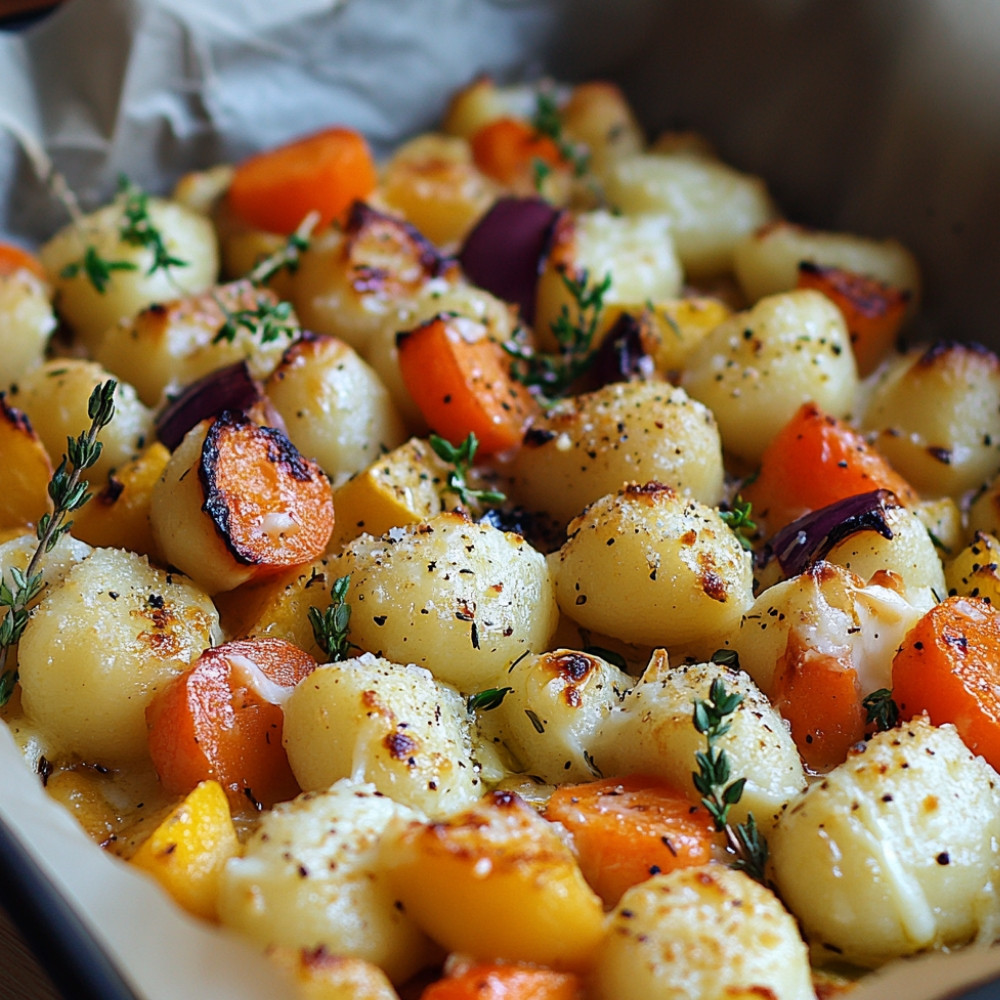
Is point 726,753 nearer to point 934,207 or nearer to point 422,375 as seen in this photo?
point 422,375

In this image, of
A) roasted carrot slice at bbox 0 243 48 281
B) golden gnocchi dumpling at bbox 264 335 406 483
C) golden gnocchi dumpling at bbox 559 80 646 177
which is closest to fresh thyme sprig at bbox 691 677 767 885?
golden gnocchi dumpling at bbox 264 335 406 483

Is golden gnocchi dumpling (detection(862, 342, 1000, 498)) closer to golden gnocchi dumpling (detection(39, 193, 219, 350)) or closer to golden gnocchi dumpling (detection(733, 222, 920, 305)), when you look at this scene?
golden gnocchi dumpling (detection(733, 222, 920, 305))

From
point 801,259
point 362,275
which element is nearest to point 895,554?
point 801,259

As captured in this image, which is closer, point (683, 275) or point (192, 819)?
point (192, 819)

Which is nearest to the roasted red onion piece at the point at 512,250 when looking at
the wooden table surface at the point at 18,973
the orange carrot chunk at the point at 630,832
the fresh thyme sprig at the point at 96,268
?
the fresh thyme sprig at the point at 96,268

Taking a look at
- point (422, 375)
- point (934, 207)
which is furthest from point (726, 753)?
point (934, 207)

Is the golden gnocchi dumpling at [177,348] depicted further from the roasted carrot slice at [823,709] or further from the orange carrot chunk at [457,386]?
the roasted carrot slice at [823,709]
